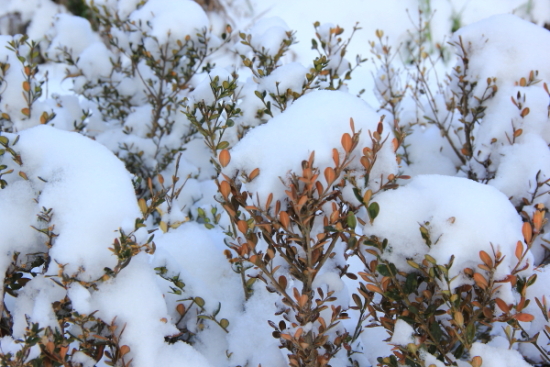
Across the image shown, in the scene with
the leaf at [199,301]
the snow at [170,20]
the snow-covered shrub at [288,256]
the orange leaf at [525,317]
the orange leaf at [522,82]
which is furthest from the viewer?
the snow at [170,20]

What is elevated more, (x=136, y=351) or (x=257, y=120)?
(x=257, y=120)

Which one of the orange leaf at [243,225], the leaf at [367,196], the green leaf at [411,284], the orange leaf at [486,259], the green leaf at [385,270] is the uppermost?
the orange leaf at [486,259]

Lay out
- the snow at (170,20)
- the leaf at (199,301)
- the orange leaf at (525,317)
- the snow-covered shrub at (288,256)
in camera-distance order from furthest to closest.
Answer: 1. the snow at (170,20)
2. the leaf at (199,301)
3. the snow-covered shrub at (288,256)
4. the orange leaf at (525,317)

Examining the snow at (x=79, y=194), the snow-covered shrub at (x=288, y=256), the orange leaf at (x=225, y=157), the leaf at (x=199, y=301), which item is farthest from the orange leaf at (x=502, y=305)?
the snow at (x=79, y=194)

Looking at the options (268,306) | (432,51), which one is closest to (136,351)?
(268,306)

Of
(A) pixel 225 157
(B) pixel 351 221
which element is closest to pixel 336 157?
(B) pixel 351 221

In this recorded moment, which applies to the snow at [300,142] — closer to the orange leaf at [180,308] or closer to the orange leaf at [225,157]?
the orange leaf at [225,157]

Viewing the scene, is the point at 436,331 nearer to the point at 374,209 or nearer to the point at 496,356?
the point at 496,356

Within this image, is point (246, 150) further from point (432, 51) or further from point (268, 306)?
point (432, 51)

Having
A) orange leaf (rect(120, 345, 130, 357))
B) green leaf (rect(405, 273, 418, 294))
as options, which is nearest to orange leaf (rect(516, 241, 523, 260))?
green leaf (rect(405, 273, 418, 294))

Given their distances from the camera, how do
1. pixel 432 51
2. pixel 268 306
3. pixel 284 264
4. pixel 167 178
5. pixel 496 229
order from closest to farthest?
pixel 496 229, pixel 284 264, pixel 268 306, pixel 167 178, pixel 432 51

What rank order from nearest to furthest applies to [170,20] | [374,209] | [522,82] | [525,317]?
[525,317], [374,209], [522,82], [170,20]
